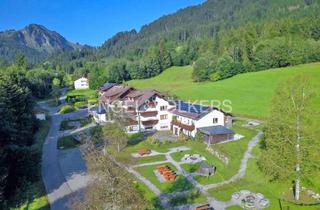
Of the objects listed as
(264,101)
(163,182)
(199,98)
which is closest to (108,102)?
(199,98)

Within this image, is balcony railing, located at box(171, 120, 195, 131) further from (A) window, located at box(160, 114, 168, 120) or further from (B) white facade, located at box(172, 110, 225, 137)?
(A) window, located at box(160, 114, 168, 120)

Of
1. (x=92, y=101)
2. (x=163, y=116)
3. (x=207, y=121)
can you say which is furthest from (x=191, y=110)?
(x=92, y=101)

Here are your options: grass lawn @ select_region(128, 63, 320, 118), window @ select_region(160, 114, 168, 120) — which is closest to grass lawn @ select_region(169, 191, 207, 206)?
window @ select_region(160, 114, 168, 120)

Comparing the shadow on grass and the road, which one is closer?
the road

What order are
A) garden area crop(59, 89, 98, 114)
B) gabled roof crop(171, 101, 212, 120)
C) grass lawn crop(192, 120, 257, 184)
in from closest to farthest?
grass lawn crop(192, 120, 257, 184), gabled roof crop(171, 101, 212, 120), garden area crop(59, 89, 98, 114)

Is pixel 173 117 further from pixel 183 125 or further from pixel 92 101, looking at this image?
pixel 92 101

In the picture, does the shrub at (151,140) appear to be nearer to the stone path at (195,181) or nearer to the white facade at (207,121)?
the stone path at (195,181)
